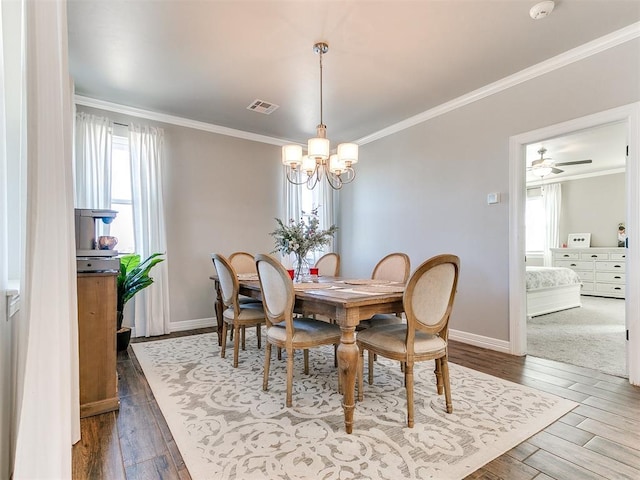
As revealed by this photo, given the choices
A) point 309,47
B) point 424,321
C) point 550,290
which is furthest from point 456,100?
point 550,290

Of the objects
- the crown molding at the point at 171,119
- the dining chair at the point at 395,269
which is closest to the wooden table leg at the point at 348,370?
the dining chair at the point at 395,269

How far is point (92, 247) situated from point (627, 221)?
12.7 feet

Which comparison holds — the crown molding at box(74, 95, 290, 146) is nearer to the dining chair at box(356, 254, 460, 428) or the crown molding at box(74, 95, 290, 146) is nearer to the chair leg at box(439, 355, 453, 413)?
the dining chair at box(356, 254, 460, 428)

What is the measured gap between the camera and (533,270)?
5.13 m

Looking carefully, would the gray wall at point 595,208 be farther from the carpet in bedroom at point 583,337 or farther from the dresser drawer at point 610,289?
the carpet in bedroom at point 583,337

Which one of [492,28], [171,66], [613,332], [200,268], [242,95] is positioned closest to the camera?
[492,28]

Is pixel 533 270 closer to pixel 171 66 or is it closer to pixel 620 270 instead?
pixel 620 270

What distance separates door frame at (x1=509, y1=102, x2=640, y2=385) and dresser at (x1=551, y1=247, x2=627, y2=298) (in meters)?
4.99

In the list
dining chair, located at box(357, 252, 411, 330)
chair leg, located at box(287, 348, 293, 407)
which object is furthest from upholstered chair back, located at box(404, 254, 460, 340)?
dining chair, located at box(357, 252, 411, 330)

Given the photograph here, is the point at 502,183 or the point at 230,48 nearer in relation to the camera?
the point at 230,48

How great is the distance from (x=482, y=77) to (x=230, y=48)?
2350 mm

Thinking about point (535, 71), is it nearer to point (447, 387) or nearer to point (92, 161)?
point (447, 387)

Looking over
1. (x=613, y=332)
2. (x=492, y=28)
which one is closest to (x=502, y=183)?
(x=492, y=28)

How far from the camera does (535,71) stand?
3.05 m
